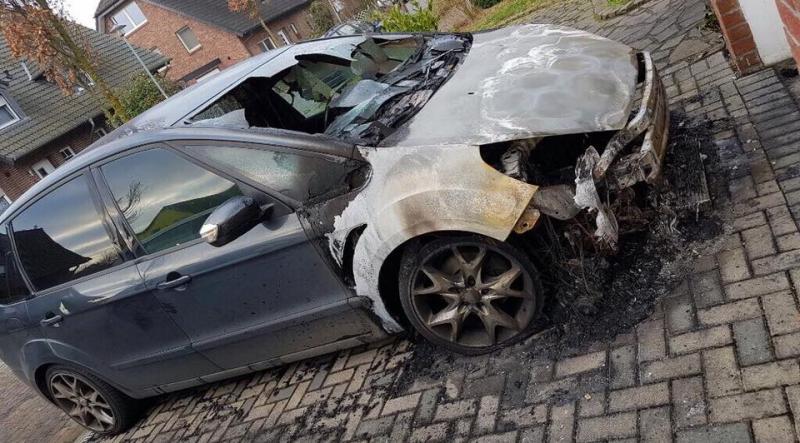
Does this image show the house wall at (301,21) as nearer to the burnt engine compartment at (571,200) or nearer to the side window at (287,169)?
the side window at (287,169)

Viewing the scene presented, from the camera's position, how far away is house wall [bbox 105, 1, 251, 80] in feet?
113

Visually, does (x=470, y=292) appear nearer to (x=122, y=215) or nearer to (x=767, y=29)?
(x=122, y=215)

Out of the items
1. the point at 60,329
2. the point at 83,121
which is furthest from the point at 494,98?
the point at 83,121

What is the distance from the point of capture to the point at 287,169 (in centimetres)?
319

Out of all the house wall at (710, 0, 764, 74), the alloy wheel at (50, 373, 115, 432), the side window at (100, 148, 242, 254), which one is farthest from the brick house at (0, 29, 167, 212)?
the house wall at (710, 0, 764, 74)

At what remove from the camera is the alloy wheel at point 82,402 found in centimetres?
447

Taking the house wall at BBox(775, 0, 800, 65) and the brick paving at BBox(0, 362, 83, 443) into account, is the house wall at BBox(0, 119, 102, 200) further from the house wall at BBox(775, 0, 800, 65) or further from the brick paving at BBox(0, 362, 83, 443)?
the house wall at BBox(775, 0, 800, 65)

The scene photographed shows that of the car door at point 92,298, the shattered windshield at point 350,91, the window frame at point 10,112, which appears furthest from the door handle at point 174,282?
the window frame at point 10,112

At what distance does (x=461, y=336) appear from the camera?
321 centimetres

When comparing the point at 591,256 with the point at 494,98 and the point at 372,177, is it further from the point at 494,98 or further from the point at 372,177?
the point at 372,177

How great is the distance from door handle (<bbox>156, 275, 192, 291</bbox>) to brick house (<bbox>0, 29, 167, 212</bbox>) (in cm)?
2071

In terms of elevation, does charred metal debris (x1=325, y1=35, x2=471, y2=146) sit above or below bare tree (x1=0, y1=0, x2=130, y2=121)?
below

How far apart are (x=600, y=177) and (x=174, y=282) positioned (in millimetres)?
2449

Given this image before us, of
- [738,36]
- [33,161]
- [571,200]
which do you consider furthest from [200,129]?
[33,161]
